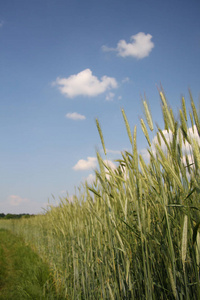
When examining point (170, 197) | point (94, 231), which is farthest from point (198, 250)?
point (94, 231)

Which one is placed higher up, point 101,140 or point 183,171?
point 101,140

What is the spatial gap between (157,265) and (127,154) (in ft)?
2.40

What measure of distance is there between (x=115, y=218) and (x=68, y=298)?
2290 millimetres

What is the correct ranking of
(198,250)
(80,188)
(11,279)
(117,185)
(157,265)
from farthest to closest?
(11,279) → (80,188) → (117,185) → (157,265) → (198,250)

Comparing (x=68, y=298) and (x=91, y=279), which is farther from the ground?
(x=91, y=279)

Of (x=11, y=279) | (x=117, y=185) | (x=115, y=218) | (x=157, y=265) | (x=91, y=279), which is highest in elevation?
(x=117, y=185)

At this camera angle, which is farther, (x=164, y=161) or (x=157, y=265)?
(x=157, y=265)

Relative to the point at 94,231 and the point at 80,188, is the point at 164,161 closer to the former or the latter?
the point at 94,231

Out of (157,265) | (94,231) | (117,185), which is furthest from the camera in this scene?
(94,231)

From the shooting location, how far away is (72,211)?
11.0 ft

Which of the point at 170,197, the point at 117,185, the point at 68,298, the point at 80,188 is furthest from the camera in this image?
the point at 80,188

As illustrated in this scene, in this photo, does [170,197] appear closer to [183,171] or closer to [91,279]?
[183,171]

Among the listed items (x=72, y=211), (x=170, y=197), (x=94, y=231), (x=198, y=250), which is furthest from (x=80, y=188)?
(x=198, y=250)

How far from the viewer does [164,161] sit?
1.10 meters
